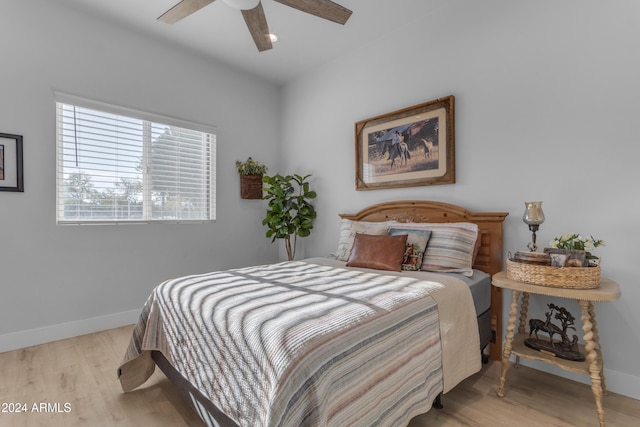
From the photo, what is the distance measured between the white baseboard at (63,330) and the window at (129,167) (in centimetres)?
90

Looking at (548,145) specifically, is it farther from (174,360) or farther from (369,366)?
(174,360)

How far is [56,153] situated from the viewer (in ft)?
8.75

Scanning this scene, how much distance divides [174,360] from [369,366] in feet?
3.47

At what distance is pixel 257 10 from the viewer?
2.06 meters

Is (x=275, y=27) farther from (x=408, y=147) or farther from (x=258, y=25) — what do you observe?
(x=408, y=147)

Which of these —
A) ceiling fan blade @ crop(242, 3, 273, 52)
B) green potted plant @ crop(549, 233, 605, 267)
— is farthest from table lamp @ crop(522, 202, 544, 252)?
ceiling fan blade @ crop(242, 3, 273, 52)

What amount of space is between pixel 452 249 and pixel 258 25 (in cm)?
213

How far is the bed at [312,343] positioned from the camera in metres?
1.06

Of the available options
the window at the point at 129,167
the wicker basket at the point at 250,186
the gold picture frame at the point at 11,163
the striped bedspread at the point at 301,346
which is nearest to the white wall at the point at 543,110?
the striped bedspread at the point at 301,346

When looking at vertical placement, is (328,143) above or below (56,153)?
above

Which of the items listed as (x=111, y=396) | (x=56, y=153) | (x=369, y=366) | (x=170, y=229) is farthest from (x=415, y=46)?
(x=111, y=396)

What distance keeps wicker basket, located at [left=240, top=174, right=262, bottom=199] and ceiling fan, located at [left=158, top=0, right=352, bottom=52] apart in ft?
5.77

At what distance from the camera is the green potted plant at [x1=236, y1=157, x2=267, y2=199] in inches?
150

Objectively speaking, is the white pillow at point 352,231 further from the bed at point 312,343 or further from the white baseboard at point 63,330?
the white baseboard at point 63,330
